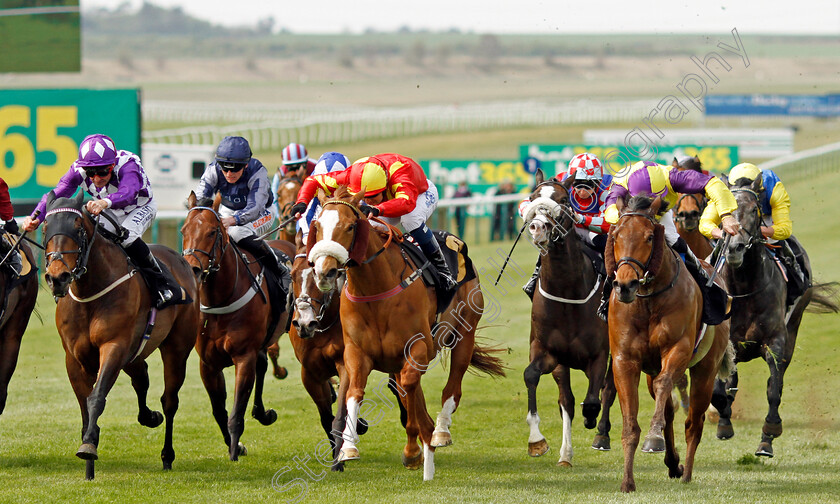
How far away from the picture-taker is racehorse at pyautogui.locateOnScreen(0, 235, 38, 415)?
305 inches

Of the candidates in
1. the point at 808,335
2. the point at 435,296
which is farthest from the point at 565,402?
the point at 808,335

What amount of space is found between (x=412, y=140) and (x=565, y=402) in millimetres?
30208

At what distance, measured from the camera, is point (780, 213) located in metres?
8.29

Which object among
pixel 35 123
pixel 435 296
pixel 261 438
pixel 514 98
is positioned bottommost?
pixel 261 438

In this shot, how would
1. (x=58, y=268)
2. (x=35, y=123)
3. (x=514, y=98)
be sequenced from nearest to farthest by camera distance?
(x=58, y=268) < (x=35, y=123) < (x=514, y=98)

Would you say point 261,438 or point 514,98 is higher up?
point 514,98

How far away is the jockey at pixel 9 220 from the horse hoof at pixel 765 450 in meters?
5.30

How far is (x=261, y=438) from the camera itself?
8.81 m

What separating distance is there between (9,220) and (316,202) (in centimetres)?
216

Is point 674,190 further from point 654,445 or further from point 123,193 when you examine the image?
point 123,193

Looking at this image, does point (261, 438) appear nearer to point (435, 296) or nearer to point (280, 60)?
point (435, 296)

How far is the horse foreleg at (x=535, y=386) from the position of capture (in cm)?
754

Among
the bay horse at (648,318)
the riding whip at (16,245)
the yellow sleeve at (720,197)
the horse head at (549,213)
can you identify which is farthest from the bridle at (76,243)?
the yellow sleeve at (720,197)

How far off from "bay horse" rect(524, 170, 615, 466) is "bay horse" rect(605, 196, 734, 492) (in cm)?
94
